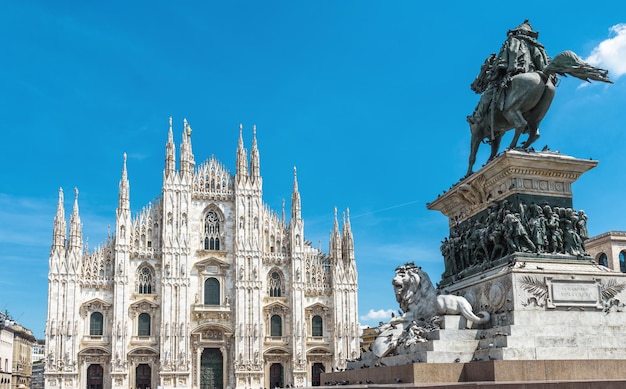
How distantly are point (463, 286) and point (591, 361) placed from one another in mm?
2764

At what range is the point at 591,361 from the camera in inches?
370

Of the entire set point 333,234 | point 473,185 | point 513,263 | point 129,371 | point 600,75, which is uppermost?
point 333,234

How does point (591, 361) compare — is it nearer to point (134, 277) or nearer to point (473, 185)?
point (473, 185)

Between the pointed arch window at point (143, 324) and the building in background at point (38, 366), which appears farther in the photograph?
the building in background at point (38, 366)

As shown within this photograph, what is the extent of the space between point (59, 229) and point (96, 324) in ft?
21.9

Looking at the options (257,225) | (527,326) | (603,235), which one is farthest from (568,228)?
(257,225)

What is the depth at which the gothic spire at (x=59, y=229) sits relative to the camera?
45.5 m

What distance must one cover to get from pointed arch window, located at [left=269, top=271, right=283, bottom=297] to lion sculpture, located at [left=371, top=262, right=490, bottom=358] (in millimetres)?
36821

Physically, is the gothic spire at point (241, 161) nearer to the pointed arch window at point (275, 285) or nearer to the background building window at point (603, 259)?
the pointed arch window at point (275, 285)

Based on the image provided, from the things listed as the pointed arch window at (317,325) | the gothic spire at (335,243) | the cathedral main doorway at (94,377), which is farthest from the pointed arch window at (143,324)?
the gothic spire at (335,243)

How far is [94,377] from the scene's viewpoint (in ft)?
146

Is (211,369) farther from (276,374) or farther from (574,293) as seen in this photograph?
(574,293)

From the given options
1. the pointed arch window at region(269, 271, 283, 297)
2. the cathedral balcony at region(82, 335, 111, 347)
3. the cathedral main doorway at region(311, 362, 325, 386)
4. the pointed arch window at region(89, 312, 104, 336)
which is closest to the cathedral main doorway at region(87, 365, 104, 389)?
the cathedral balcony at region(82, 335, 111, 347)

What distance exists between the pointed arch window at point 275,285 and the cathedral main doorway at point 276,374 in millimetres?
4732
